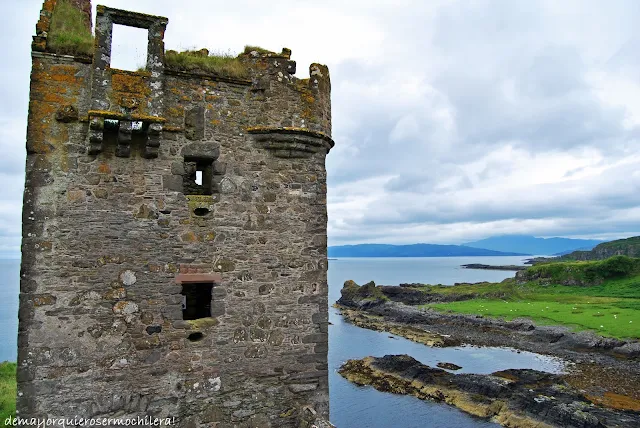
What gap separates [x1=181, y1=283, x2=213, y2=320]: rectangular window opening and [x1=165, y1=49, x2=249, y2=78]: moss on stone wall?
12.6ft

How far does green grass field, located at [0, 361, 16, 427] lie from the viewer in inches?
474

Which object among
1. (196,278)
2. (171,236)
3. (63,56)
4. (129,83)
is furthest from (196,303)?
(63,56)

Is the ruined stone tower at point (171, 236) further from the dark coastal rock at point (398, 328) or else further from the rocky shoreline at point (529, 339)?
the dark coastal rock at point (398, 328)

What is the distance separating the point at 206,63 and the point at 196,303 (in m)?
4.33

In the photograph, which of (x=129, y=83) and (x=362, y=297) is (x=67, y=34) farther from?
(x=362, y=297)

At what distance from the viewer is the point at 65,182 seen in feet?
22.9

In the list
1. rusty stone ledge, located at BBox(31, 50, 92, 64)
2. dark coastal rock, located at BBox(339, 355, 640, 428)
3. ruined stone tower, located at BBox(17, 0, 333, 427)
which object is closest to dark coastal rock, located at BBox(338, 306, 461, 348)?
dark coastal rock, located at BBox(339, 355, 640, 428)

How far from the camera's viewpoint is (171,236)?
7.50 meters

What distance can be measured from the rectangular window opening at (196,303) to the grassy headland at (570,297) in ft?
116

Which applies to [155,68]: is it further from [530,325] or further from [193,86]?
[530,325]

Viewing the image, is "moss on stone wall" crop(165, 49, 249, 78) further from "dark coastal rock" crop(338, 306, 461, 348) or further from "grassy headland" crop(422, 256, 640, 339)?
"grassy headland" crop(422, 256, 640, 339)

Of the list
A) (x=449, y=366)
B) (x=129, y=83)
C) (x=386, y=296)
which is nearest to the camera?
(x=129, y=83)

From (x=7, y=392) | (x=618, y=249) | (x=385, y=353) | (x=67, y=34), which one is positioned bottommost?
(x=385, y=353)

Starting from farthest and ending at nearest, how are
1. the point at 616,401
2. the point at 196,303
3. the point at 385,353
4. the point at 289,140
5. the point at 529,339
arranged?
1. the point at 529,339
2. the point at 385,353
3. the point at 616,401
4. the point at 196,303
5. the point at 289,140
